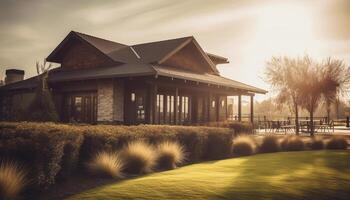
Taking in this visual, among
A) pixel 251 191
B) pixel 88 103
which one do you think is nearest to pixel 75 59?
pixel 88 103

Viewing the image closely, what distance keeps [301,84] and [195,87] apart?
371 inches

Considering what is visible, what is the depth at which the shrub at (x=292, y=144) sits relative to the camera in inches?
658

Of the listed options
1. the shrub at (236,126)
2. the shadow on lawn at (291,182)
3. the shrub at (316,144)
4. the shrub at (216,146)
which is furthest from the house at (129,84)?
the shadow on lawn at (291,182)

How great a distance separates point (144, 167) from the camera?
30.0ft

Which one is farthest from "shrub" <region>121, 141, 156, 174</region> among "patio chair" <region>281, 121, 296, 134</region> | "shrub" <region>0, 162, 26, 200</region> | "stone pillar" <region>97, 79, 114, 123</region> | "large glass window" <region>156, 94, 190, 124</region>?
"patio chair" <region>281, 121, 296, 134</region>

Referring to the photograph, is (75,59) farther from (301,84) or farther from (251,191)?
(251,191)

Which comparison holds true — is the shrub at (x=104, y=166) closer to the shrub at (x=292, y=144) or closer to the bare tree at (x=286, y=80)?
the shrub at (x=292, y=144)

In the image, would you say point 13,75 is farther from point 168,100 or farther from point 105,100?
point 168,100

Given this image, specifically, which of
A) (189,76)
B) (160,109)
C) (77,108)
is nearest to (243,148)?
(189,76)

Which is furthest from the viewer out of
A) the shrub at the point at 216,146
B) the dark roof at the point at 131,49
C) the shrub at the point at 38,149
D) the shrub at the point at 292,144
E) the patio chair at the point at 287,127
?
the patio chair at the point at 287,127

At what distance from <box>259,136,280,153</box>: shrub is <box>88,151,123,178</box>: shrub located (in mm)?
9400

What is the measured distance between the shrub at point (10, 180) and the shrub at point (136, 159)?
10.5 feet

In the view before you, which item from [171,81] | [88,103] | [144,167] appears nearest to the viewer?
[144,167]

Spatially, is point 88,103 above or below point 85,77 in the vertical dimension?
below
